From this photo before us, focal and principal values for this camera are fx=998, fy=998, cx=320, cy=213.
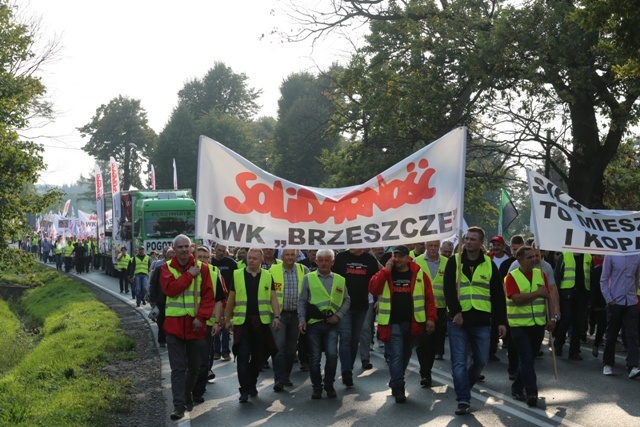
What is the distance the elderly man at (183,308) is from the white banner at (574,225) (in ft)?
12.0

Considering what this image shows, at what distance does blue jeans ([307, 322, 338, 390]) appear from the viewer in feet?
36.3

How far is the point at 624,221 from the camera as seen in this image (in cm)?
1166

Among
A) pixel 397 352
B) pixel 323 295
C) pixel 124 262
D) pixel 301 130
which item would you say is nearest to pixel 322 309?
pixel 323 295

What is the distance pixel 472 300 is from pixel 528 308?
2.16 feet

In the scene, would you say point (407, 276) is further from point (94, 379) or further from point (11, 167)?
point (11, 167)

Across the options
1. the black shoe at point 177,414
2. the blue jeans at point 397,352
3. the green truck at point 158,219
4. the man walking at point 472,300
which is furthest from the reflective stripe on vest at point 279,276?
the green truck at point 158,219

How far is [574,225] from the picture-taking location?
37.2 ft

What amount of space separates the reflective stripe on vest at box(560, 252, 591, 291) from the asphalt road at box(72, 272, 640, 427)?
1623 millimetres

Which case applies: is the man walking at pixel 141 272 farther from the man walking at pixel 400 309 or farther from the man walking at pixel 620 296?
the man walking at pixel 400 309

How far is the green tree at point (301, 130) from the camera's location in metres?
72.1

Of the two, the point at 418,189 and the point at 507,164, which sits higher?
the point at 507,164

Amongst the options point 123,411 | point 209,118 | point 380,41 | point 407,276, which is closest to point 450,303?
point 407,276

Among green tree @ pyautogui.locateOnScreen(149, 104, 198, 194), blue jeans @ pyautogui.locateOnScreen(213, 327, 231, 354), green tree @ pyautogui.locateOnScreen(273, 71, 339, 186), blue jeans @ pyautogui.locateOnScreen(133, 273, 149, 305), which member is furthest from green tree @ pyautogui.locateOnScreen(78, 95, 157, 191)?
blue jeans @ pyautogui.locateOnScreen(213, 327, 231, 354)

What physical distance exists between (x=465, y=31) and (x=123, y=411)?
15.3 metres
